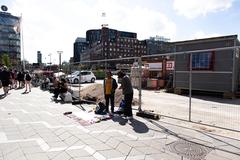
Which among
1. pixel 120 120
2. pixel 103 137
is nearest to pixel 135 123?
pixel 120 120

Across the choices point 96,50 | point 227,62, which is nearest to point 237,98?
point 227,62

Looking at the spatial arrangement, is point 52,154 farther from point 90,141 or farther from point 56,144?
point 90,141

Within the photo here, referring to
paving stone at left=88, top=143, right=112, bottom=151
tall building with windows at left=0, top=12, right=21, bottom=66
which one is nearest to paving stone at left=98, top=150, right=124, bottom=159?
paving stone at left=88, top=143, right=112, bottom=151

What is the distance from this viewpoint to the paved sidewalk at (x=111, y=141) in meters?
4.66

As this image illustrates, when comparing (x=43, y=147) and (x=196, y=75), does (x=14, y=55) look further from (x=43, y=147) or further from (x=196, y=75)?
(x=43, y=147)

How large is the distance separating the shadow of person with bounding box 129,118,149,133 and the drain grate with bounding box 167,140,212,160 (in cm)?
120

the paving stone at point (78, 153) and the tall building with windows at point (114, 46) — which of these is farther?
the tall building with windows at point (114, 46)

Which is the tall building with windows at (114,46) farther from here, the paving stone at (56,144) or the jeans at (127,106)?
the paving stone at (56,144)

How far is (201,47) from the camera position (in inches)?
658

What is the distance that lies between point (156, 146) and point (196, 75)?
12.7 metres

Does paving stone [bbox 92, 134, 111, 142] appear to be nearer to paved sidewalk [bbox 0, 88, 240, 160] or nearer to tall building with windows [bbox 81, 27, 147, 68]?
paved sidewalk [bbox 0, 88, 240, 160]

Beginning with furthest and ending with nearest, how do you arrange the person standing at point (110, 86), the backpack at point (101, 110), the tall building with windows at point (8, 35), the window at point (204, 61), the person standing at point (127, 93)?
the tall building with windows at point (8, 35) → the window at point (204, 61) → the person standing at point (110, 86) → the backpack at point (101, 110) → the person standing at point (127, 93)

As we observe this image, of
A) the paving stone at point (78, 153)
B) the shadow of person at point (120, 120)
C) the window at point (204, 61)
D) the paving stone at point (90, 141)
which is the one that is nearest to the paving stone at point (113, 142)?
the paving stone at point (90, 141)

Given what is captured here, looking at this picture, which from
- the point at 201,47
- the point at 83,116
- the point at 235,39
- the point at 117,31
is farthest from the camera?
the point at 117,31
